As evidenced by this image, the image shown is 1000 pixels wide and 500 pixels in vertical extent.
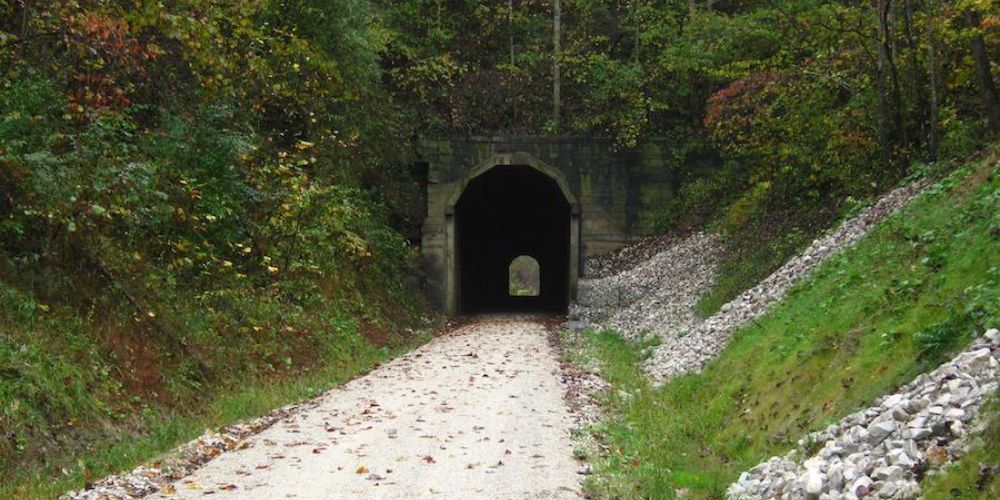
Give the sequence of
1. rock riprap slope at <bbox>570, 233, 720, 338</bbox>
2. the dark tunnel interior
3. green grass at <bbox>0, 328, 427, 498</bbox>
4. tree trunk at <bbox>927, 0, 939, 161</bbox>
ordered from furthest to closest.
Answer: the dark tunnel interior
rock riprap slope at <bbox>570, 233, 720, 338</bbox>
tree trunk at <bbox>927, 0, 939, 161</bbox>
green grass at <bbox>0, 328, 427, 498</bbox>

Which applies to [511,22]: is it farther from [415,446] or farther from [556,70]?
[415,446]

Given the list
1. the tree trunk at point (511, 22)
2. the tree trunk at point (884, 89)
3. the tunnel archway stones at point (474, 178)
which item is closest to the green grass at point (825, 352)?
the tree trunk at point (884, 89)

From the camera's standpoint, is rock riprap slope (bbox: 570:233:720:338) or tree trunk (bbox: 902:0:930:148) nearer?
tree trunk (bbox: 902:0:930:148)

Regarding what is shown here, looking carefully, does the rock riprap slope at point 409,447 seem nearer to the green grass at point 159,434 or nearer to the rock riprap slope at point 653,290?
the green grass at point 159,434

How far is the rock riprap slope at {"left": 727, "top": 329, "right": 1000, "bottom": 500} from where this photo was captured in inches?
185

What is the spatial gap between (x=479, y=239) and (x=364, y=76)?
16.3 metres

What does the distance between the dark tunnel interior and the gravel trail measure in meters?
16.4

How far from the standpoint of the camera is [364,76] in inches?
820

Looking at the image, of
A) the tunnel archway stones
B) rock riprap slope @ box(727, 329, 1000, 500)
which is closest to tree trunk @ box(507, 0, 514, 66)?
the tunnel archway stones

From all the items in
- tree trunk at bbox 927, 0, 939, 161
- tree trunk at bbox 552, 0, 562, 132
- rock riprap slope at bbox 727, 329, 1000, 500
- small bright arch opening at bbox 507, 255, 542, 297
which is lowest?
small bright arch opening at bbox 507, 255, 542, 297

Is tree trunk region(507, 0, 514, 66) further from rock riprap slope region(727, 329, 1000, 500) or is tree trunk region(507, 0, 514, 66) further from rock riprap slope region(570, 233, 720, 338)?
rock riprap slope region(727, 329, 1000, 500)

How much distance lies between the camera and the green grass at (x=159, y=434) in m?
6.46

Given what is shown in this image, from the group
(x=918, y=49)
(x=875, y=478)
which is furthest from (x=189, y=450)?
(x=918, y=49)

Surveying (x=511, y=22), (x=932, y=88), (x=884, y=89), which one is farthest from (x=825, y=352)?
(x=511, y=22)
